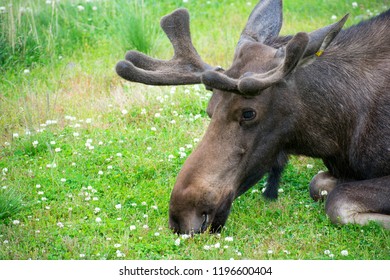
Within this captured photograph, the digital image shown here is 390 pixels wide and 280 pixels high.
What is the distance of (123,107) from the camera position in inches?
372

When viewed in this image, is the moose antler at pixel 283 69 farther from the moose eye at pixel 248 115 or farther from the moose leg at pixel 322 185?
the moose leg at pixel 322 185

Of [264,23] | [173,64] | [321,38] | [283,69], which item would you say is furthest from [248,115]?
[264,23]

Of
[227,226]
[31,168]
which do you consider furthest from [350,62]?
[31,168]

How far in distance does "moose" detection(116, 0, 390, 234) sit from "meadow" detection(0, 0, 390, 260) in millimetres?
303

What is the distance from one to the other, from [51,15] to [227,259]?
6.79 metres

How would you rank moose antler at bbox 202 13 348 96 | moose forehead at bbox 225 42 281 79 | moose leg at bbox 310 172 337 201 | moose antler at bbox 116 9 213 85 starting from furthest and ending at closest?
1. moose leg at bbox 310 172 337 201
2. moose antler at bbox 116 9 213 85
3. moose forehead at bbox 225 42 281 79
4. moose antler at bbox 202 13 348 96

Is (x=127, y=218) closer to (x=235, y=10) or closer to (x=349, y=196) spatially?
(x=349, y=196)

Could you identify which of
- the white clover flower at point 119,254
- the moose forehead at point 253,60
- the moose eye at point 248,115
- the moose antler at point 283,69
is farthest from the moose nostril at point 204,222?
the moose forehead at point 253,60

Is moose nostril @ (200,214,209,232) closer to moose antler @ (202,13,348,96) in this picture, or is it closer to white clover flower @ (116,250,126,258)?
white clover flower @ (116,250,126,258)

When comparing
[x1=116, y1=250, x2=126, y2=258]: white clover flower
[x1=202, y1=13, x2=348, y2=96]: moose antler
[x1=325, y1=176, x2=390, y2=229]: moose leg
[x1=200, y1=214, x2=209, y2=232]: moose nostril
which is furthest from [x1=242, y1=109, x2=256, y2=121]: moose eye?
[x1=116, y1=250, x2=126, y2=258]: white clover flower

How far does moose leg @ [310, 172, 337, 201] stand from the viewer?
7145mm

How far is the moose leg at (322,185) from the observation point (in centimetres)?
714

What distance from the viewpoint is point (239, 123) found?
6.30 meters

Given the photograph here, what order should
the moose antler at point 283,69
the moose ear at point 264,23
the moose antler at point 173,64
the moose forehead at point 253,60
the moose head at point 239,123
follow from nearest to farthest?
1. the moose antler at point 283,69
2. the moose head at point 239,123
3. the moose forehead at point 253,60
4. the moose antler at point 173,64
5. the moose ear at point 264,23
